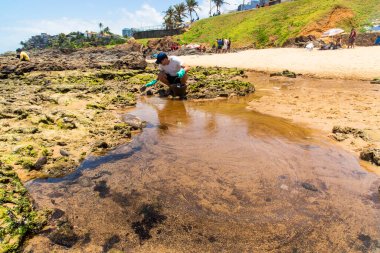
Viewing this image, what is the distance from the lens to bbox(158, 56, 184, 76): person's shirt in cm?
822

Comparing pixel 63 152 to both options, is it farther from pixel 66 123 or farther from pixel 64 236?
pixel 64 236

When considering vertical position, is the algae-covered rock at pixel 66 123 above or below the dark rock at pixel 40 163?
above

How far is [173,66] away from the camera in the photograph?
8.36m

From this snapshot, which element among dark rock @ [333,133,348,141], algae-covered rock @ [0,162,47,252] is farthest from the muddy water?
dark rock @ [333,133,348,141]

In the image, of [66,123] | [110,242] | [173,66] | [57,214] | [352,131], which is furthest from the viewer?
[173,66]

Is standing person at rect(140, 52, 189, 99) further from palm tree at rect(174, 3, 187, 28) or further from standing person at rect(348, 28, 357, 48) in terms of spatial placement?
palm tree at rect(174, 3, 187, 28)

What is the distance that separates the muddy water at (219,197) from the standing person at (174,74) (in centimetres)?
400

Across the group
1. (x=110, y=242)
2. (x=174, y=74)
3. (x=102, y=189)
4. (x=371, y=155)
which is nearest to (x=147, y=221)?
(x=110, y=242)

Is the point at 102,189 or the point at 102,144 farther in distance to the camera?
the point at 102,144

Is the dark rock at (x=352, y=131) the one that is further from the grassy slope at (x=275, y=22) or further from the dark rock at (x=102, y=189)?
the grassy slope at (x=275, y=22)

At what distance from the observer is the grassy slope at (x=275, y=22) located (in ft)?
91.1

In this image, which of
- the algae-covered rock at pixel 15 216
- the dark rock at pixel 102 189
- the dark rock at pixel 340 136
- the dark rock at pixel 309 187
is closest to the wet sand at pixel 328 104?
the dark rock at pixel 340 136

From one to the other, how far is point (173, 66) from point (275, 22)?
3119 cm

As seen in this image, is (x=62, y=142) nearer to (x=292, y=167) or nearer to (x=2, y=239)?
(x=2, y=239)
